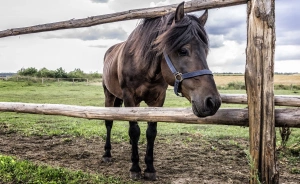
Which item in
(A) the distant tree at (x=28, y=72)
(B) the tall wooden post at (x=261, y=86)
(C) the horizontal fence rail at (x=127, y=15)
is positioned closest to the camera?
Answer: (B) the tall wooden post at (x=261, y=86)

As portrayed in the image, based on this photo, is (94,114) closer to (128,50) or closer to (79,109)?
(79,109)

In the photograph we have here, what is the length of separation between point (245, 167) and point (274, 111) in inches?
84.9

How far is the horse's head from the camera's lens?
2744mm

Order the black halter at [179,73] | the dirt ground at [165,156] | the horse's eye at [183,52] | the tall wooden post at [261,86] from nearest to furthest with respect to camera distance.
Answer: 1. the tall wooden post at [261,86]
2. the black halter at [179,73]
3. the horse's eye at [183,52]
4. the dirt ground at [165,156]

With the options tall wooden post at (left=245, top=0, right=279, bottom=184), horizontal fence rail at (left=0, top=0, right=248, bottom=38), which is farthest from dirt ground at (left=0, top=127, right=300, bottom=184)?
horizontal fence rail at (left=0, top=0, right=248, bottom=38)

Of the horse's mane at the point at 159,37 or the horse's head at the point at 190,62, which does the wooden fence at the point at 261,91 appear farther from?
the horse's mane at the point at 159,37

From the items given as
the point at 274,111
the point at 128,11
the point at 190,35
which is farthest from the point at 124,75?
the point at 274,111

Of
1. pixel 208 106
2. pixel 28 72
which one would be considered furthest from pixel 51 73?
pixel 208 106

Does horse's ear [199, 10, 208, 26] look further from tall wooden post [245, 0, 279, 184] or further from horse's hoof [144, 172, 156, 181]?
horse's hoof [144, 172, 156, 181]

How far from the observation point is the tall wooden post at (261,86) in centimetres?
259

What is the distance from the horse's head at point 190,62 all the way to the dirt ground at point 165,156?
5.00 ft

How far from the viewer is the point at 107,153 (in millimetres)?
5020

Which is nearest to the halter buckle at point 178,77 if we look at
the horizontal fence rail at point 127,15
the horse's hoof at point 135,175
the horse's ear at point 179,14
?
the horse's ear at point 179,14

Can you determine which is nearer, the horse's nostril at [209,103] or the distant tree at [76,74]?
the horse's nostril at [209,103]
